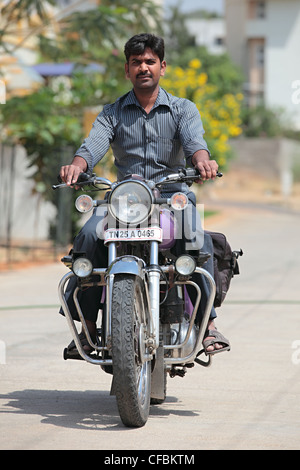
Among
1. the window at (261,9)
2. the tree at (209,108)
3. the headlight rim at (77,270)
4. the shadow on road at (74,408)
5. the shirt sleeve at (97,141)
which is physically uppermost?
the window at (261,9)

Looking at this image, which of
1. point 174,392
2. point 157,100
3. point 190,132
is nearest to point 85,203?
point 190,132

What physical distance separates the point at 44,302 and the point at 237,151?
4454cm

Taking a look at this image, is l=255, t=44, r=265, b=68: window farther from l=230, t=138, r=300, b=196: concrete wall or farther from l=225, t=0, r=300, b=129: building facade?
l=230, t=138, r=300, b=196: concrete wall

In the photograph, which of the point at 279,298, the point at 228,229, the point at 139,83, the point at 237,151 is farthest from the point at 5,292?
the point at 237,151

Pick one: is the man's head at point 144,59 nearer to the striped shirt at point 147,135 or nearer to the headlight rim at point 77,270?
the striped shirt at point 147,135

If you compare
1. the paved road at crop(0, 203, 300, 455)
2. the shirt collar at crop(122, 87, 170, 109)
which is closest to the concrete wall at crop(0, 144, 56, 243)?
the paved road at crop(0, 203, 300, 455)

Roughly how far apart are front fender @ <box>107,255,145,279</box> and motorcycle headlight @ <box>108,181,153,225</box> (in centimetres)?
21

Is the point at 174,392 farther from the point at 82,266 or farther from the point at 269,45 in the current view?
the point at 269,45

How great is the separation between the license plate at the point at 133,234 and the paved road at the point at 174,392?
1.02 metres

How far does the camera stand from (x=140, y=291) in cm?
529

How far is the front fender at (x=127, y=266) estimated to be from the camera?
5113mm

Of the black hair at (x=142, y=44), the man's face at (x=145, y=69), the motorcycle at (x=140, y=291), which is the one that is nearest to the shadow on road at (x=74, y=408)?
the motorcycle at (x=140, y=291)

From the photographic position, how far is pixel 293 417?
573cm

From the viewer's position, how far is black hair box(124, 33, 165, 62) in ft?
19.3
